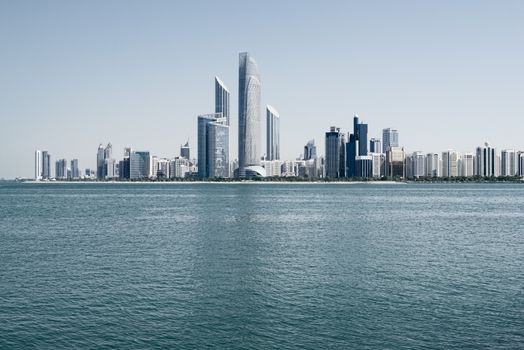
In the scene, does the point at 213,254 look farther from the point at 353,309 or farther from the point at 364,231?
the point at 364,231

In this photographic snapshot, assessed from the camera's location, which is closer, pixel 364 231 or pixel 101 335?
pixel 101 335

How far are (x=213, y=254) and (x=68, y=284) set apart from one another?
18116 millimetres

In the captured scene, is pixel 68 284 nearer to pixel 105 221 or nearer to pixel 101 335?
pixel 101 335

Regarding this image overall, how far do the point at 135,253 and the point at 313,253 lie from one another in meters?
19.3

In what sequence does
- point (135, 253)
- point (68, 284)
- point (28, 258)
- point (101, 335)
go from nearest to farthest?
point (101, 335), point (68, 284), point (28, 258), point (135, 253)

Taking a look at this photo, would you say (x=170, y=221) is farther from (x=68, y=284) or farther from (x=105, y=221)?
(x=68, y=284)

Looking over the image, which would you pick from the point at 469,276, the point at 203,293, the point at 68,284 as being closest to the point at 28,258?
the point at 68,284

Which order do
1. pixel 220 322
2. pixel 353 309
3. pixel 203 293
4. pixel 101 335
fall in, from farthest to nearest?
1. pixel 203 293
2. pixel 353 309
3. pixel 220 322
4. pixel 101 335

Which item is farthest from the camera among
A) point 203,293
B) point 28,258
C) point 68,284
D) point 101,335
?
point 28,258

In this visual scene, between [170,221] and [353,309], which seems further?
[170,221]

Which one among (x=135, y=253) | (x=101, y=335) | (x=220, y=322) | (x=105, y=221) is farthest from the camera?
(x=105, y=221)

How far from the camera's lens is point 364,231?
79.0 meters

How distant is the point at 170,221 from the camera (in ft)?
314

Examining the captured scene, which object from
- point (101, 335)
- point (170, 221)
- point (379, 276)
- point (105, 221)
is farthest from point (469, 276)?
point (105, 221)
